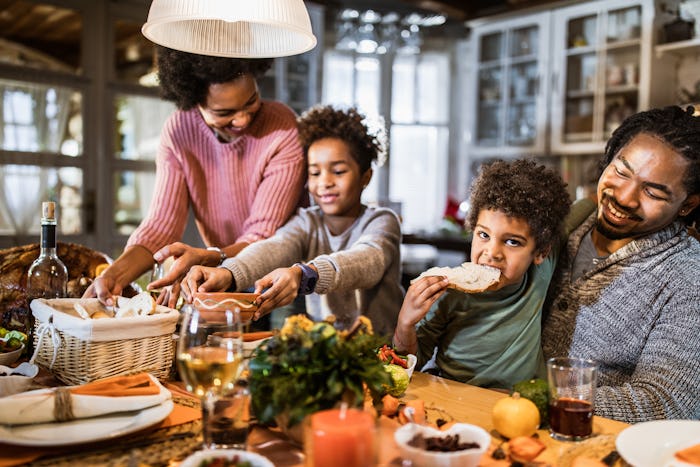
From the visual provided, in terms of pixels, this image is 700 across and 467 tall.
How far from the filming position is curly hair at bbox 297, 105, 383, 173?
2.13 m

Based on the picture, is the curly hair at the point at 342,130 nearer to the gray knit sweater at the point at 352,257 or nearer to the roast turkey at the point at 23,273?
the gray knit sweater at the point at 352,257

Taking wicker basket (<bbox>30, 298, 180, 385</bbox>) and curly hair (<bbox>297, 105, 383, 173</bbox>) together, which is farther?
curly hair (<bbox>297, 105, 383, 173</bbox>)

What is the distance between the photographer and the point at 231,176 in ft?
7.34

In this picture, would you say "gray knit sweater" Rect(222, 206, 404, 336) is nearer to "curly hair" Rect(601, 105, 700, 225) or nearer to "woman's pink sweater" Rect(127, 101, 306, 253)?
"woman's pink sweater" Rect(127, 101, 306, 253)

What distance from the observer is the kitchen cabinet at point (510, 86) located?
21.0 feet

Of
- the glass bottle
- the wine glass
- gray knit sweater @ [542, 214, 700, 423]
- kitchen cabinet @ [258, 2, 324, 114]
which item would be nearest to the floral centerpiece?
the wine glass

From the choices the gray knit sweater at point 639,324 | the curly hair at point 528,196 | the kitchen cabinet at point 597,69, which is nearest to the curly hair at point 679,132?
the gray knit sweater at point 639,324

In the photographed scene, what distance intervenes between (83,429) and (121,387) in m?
0.12

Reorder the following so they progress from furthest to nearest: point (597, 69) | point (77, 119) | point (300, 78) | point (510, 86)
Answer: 1. point (510, 86)
2. point (300, 78)
3. point (597, 69)
4. point (77, 119)

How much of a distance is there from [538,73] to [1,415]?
6.21m

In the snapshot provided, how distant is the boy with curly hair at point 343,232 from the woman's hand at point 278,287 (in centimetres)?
22

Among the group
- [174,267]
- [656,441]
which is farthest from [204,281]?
[656,441]

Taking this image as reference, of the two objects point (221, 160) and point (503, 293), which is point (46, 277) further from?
point (503, 293)

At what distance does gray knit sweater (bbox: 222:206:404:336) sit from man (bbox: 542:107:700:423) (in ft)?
1.69
